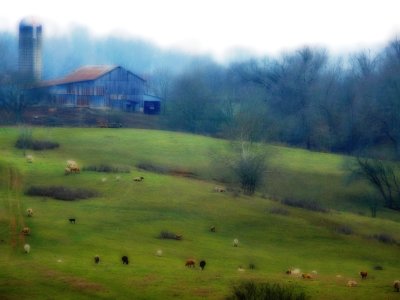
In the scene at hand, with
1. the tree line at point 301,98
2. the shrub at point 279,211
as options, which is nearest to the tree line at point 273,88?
the tree line at point 301,98

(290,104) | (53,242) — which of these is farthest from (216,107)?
(53,242)

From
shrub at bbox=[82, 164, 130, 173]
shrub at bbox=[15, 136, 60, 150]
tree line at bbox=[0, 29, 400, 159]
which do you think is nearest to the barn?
tree line at bbox=[0, 29, 400, 159]

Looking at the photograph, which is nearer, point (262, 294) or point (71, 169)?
point (262, 294)

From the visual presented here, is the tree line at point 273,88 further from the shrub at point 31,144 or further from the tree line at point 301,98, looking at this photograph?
the shrub at point 31,144

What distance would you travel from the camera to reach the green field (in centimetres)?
2738

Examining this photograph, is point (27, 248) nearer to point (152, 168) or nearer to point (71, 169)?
point (71, 169)

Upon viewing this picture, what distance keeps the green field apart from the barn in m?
27.0

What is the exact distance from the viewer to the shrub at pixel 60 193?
164 ft

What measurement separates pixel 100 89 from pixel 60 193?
5649 cm

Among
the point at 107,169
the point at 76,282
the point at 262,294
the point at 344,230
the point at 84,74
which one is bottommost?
the point at 344,230

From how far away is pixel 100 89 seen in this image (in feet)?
346

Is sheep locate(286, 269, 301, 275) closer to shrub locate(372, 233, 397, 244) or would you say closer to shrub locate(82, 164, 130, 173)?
shrub locate(372, 233, 397, 244)

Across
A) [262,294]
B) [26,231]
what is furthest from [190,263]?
[262,294]

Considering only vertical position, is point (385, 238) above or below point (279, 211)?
below
